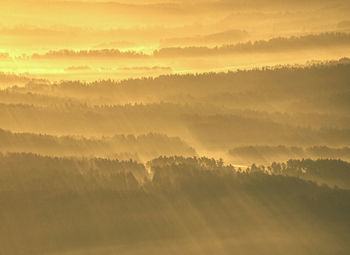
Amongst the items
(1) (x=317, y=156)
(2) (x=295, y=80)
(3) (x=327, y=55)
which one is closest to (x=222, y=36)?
(3) (x=327, y=55)

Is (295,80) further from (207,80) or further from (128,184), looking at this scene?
(128,184)

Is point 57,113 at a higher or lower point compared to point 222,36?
lower

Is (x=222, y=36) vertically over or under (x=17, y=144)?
over

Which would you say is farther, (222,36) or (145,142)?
(222,36)

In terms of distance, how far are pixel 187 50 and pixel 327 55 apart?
5718 mm

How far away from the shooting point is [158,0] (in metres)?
45.9

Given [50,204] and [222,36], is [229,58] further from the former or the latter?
[50,204]

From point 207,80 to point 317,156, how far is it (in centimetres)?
834

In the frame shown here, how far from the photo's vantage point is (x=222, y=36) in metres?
37.9

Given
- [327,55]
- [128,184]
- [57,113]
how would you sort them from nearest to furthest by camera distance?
1. [128,184]
2. [57,113]
3. [327,55]

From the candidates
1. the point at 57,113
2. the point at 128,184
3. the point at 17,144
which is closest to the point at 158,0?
the point at 57,113

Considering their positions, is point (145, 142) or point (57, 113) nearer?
point (145, 142)

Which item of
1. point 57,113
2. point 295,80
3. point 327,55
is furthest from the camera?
point 327,55

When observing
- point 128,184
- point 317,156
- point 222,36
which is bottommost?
point 128,184
